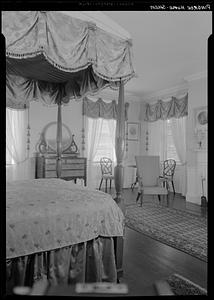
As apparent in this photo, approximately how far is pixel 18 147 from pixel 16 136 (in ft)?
0.80

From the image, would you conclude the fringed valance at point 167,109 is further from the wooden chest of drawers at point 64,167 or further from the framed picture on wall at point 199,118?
the wooden chest of drawers at point 64,167

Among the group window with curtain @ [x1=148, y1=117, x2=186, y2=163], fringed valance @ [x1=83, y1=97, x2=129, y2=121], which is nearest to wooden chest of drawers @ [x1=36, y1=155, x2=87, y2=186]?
fringed valance @ [x1=83, y1=97, x2=129, y2=121]

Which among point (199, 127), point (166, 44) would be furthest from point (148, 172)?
point (166, 44)

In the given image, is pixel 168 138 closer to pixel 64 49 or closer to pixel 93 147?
pixel 93 147

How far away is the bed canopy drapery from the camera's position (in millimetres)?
1505

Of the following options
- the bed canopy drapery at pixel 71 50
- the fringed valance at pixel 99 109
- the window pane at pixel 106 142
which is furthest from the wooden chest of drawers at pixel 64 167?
the bed canopy drapery at pixel 71 50

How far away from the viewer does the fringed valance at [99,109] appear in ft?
18.3

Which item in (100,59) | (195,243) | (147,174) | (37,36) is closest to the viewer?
(37,36)

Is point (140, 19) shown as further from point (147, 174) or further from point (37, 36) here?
point (147, 174)

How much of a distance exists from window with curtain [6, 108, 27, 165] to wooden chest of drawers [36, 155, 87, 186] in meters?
0.40

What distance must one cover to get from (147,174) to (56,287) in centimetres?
410

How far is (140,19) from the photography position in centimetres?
261

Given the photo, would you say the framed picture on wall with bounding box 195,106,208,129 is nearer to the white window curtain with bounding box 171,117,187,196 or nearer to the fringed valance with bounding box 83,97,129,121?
the white window curtain with bounding box 171,117,187,196
